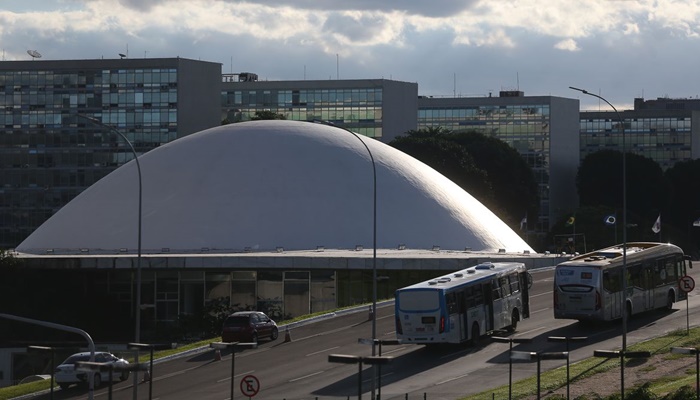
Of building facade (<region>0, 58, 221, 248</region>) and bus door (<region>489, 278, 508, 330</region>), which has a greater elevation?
building facade (<region>0, 58, 221, 248</region>)

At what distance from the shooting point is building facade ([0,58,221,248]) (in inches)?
6029

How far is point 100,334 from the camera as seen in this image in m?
84.1

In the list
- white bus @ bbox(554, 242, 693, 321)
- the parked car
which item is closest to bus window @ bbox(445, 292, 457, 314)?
white bus @ bbox(554, 242, 693, 321)

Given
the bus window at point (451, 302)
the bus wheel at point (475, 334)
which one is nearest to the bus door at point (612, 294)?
the bus wheel at point (475, 334)

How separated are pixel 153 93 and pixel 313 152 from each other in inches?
2104

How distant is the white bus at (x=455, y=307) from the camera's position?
55562 millimetres

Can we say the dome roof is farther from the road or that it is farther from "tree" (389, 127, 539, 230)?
"tree" (389, 127, 539, 230)

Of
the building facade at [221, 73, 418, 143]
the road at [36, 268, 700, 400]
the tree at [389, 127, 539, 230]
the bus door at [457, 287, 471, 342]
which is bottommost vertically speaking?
the road at [36, 268, 700, 400]

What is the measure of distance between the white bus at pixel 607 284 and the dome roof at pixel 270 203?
102 feet

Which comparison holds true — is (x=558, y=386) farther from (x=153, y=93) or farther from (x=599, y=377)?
(x=153, y=93)

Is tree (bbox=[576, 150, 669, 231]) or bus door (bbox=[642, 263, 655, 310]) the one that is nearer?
bus door (bbox=[642, 263, 655, 310])

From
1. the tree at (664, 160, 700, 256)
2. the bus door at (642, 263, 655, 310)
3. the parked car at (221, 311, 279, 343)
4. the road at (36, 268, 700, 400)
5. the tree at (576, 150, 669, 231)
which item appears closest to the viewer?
the road at (36, 268, 700, 400)

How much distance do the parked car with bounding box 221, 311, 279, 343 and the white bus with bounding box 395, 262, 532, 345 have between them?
8.78 m

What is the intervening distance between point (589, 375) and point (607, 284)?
13.5 m
